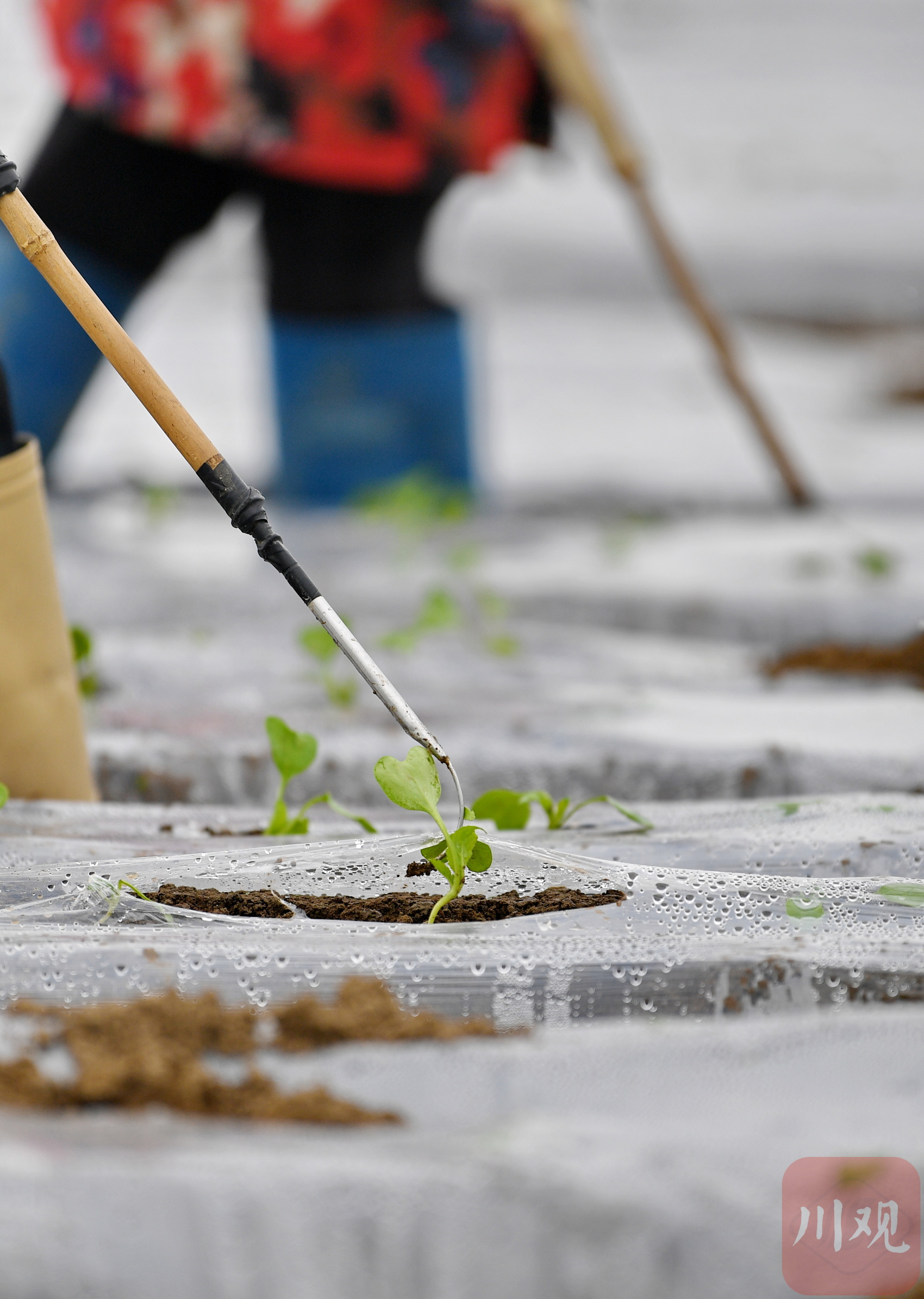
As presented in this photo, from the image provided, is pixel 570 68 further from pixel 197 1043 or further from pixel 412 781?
pixel 197 1043

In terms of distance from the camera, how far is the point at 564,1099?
541 millimetres

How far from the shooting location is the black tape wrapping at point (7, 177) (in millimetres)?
730

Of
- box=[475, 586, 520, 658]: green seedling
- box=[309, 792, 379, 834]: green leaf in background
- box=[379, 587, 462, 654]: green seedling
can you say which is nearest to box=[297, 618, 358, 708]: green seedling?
box=[379, 587, 462, 654]: green seedling

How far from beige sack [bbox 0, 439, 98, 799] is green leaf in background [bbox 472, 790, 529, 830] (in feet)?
0.93

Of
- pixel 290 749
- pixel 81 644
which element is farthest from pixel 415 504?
pixel 290 749

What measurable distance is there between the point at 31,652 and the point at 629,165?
146 centimetres

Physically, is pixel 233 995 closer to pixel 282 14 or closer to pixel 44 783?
pixel 44 783

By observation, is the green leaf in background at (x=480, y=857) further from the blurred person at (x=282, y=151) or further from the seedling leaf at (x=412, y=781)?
the blurred person at (x=282, y=151)

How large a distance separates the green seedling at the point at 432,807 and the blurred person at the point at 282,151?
1.21 m

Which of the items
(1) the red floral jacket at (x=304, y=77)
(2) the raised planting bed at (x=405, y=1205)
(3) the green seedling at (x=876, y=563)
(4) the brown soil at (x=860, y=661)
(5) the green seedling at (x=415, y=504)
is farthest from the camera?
(5) the green seedling at (x=415, y=504)

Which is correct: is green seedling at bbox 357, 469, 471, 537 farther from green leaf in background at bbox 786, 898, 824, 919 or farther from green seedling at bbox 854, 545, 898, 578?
green leaf in background at bbox 786, 898, 824, 919

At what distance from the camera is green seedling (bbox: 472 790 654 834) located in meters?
0.86

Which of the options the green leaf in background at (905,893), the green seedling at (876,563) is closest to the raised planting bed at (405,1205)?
the green leaf in background at (905,893)

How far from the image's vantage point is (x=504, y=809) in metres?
0.87
